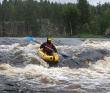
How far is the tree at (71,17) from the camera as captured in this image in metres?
49.5

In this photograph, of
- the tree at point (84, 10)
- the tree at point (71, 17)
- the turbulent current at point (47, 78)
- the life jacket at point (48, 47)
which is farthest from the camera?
the tree at point (84, 10)

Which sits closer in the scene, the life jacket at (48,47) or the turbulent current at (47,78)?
the turbulent current at (47,78)

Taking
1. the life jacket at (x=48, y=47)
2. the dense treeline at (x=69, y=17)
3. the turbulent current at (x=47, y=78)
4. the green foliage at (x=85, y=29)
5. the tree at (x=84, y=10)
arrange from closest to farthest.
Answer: the turbulent current at (x=47, y=78) < the life jacket at (x=48, y=47) < the dense treeline at (x=69, y=17) < the green foliage at (x=85, y=29) < the tree at (x=84, y=10)

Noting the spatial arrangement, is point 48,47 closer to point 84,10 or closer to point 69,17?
point 69,17

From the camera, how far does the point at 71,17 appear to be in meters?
50.2

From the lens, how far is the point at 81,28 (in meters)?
53.3

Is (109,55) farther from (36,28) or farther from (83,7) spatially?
(36,28)

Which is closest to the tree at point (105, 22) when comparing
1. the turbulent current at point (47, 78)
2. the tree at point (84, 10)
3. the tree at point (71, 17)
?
the tree at point (84, 10)

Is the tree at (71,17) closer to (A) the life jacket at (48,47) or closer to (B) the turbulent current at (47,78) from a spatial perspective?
(A) the life jacket at (48,47)

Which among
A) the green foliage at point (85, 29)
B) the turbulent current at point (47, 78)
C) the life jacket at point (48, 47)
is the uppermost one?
the green foliage at point (85, 29)

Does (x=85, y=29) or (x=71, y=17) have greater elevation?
(x=71, y=17)

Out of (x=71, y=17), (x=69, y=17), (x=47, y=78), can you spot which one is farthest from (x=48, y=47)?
(x=69, y=17)

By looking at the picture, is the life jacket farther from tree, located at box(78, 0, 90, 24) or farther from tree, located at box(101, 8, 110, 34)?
tree, located at box(101, 8, 110, 34)

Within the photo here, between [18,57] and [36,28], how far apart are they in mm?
49780
